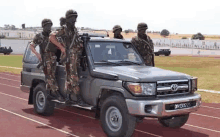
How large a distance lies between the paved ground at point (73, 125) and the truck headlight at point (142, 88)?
1.27 m

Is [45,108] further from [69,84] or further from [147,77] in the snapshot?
[147,77]

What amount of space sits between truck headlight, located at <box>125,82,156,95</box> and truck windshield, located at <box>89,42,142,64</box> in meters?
1.41

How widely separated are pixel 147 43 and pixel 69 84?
2.96 meters

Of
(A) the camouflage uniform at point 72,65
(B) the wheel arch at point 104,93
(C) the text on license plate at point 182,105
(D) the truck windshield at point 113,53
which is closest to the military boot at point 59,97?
(A) the camouflage uniform at point 72,65

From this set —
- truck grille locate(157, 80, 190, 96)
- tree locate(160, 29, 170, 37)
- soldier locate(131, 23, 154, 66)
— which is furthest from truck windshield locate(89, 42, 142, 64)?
tree locate(160, 29, 170, 37)

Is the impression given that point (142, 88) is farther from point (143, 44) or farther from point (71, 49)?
point (143, 44)

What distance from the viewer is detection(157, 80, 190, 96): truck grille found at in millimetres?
6262

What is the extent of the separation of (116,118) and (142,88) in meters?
0.83

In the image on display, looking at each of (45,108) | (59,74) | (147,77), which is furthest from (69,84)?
(147,77)

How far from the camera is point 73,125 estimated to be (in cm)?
779

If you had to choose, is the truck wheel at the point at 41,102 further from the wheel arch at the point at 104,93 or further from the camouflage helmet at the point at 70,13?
the camouflage helmet at the point at 70,13

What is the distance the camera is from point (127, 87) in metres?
6.17

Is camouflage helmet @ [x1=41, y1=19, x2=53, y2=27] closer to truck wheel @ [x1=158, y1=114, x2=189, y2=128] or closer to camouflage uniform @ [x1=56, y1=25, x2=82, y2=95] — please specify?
camouflage uniform @ [x1=56, y1=25, x2=82, y2=95]

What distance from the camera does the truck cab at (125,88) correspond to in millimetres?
6086
